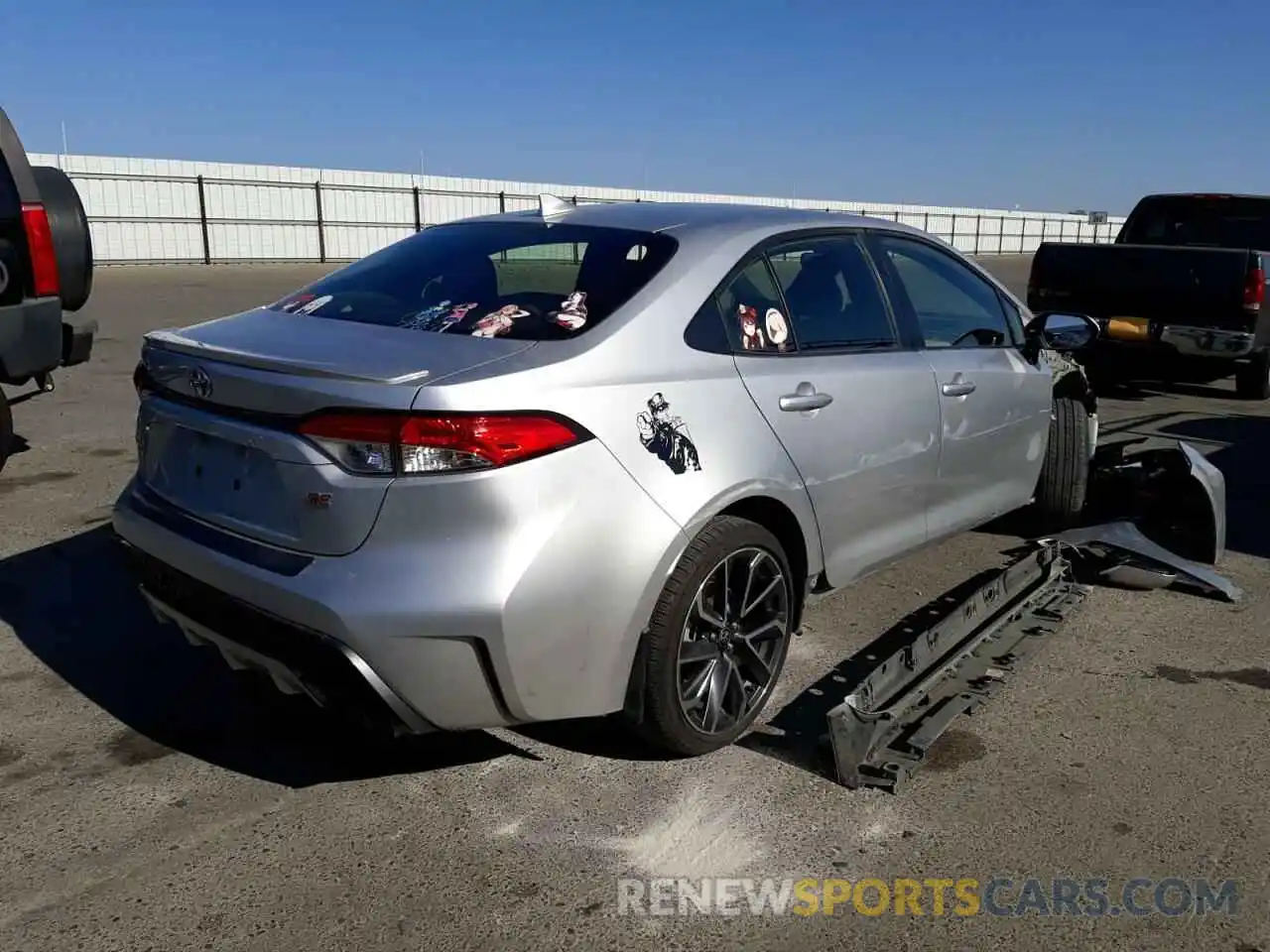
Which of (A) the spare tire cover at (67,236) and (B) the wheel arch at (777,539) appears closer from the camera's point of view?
(B) the wheel arch at (777,539)

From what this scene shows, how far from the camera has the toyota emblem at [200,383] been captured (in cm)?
289

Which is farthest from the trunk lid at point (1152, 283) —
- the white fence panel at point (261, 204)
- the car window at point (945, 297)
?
the white fence panel at point (261, 204)

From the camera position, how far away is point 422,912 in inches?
99.9

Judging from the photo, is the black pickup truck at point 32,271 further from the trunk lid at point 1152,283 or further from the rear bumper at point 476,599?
the trunk lid at point 1152,283

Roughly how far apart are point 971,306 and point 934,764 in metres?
2.14

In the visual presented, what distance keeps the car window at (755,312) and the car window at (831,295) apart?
0.19ft

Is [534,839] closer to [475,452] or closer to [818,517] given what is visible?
[475,452]

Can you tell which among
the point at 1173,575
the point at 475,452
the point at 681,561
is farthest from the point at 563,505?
the point at 1173,575

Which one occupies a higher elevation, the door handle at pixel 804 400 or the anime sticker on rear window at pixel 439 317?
the anime sticker on rear window at pixel 439 317

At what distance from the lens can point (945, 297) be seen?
4.52 meters

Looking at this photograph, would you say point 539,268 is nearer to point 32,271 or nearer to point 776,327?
point 776,327

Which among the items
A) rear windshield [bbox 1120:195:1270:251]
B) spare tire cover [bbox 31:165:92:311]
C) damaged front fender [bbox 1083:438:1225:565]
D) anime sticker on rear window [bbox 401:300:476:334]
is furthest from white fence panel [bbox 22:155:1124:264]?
anime sticker on rear window [bbox 401:300:476:334]

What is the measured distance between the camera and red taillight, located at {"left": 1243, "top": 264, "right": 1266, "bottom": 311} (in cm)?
888

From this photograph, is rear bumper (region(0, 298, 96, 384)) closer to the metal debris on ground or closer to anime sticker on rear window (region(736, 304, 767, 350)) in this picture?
anime sticker on rear window (region(736, 304, 767, 350))
